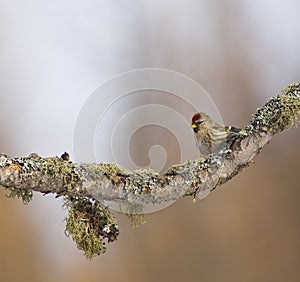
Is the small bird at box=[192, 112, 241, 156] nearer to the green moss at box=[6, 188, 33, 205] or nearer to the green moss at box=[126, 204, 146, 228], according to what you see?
the green moss at box=[126, 204, 146, 228]

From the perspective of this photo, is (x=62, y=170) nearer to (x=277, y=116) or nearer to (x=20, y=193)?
(x=20, y=193)

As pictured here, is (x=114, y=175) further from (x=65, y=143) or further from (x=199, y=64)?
(x=199, y=64)

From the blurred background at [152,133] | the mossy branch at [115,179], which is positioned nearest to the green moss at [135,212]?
the mossy branch at [115,179]

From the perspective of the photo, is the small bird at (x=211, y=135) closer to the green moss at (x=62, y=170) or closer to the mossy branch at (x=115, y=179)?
the mossy branch at (x=115, y=179)

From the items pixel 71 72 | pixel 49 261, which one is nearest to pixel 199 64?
pixel 71 72

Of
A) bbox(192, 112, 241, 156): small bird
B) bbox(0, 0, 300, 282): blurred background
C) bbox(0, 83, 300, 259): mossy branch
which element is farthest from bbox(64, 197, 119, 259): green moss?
bbox(0, 0, 300, 282): blurred background

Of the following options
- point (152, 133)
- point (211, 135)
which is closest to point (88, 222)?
point (211, 135)
